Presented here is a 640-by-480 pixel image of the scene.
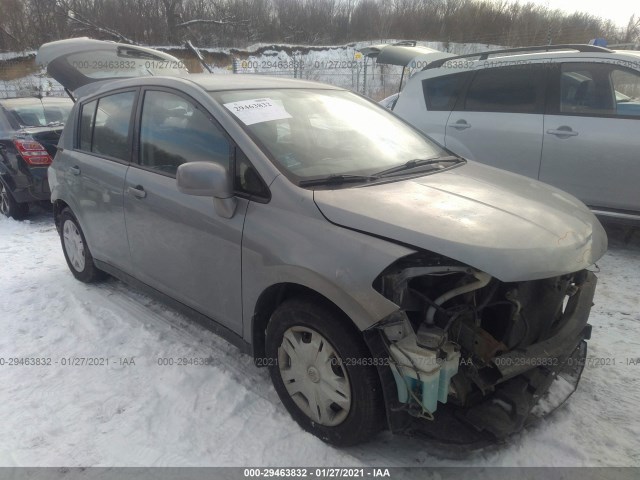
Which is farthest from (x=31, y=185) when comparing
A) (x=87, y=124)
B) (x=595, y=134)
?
(x=595, y=134)

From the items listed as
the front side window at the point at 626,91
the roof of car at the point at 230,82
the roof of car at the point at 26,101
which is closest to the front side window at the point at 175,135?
the roof of car at the point at 230,82

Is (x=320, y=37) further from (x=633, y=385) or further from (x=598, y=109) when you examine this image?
(x=633, y=385)

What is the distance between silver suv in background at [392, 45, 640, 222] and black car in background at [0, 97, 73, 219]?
4.94 m

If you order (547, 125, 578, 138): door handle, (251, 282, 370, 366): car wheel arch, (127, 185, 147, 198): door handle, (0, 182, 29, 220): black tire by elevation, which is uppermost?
(547, 125, 578, 138): door handle

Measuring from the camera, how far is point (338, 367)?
6.79ft

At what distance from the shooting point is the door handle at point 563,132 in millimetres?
4353

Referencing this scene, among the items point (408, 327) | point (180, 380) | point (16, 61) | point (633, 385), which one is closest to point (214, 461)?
point (180, 380)

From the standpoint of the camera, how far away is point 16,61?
2514 cm

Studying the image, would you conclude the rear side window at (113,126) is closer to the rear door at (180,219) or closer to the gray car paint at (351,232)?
the rear door at (180,219)

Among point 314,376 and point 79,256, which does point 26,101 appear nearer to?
point 79,256

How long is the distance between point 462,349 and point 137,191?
2.27 meters

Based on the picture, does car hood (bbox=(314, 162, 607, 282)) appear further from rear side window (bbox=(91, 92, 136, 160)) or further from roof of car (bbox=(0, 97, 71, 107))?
roof of car (bbox=(0, 97, 71, 107))

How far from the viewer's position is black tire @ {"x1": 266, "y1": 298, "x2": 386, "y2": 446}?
6.42 ft

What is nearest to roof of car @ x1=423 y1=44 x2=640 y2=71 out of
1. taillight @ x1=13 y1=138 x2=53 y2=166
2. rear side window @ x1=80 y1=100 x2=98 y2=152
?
rear side window @ x1=80 y1=100 x2=98 y2=152
